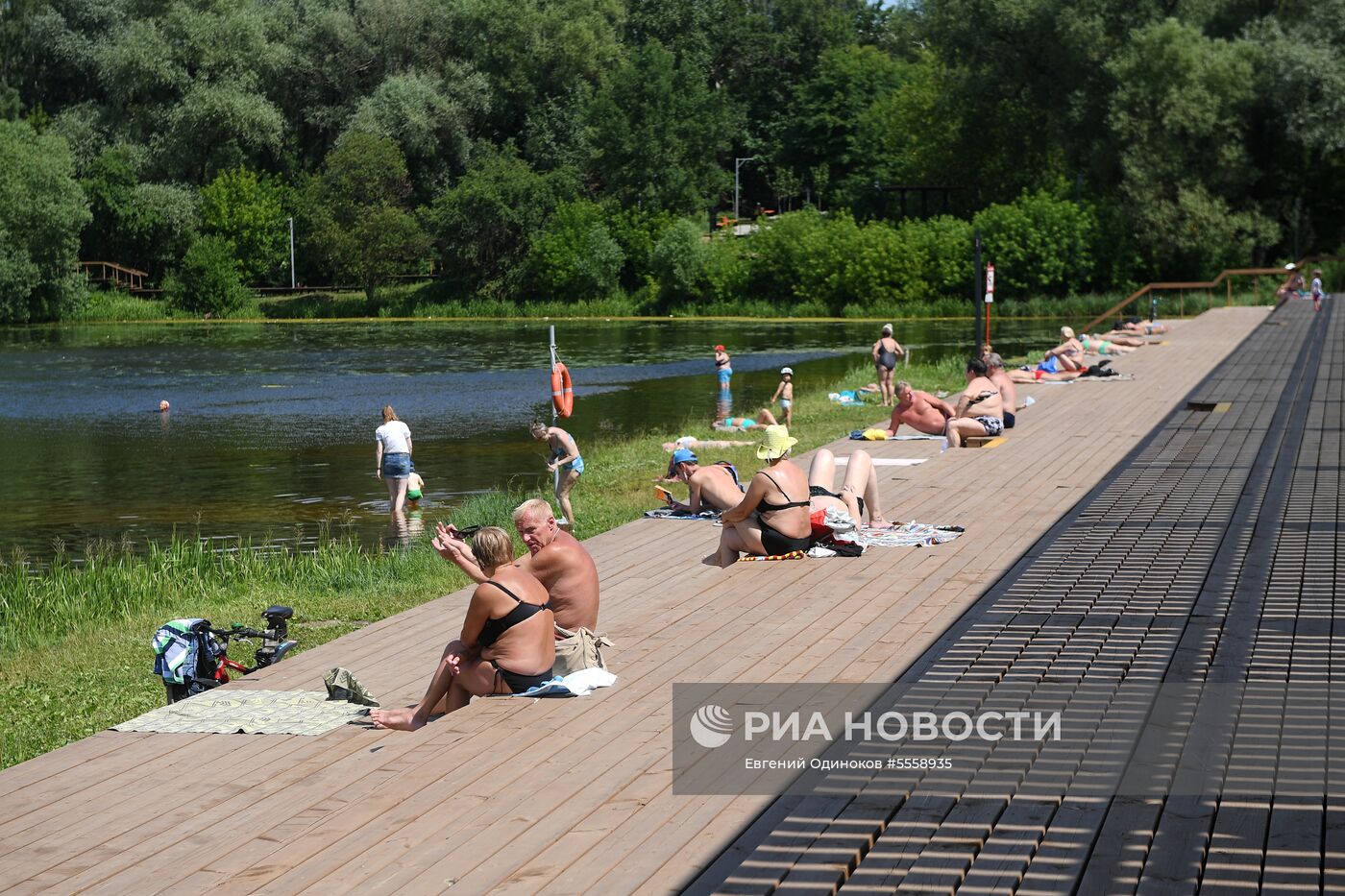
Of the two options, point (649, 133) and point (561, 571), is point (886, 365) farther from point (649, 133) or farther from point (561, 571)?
point (649, 133)

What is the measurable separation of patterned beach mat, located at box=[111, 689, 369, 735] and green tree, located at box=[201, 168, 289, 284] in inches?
2654

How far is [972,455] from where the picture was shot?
15883 millimetres

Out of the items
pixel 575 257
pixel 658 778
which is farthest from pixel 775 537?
pixel 575 257

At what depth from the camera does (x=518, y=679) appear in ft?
23.8

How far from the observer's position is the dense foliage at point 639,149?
53.2 metres

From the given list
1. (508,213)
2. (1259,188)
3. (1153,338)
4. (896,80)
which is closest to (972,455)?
(1153,338)

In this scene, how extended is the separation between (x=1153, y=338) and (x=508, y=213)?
1707 inches

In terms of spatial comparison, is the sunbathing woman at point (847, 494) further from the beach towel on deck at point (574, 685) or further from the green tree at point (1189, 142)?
the green tree at point (1189, 142)

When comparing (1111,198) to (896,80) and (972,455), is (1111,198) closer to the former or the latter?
(896,80)

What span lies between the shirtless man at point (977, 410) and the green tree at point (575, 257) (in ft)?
172

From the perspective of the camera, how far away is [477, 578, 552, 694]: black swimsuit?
718 cm

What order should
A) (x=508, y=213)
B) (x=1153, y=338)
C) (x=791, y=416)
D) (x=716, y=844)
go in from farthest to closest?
(x=508, y=213), (x=1153, y=338), (x=791, y=416), (x=716, y=844)

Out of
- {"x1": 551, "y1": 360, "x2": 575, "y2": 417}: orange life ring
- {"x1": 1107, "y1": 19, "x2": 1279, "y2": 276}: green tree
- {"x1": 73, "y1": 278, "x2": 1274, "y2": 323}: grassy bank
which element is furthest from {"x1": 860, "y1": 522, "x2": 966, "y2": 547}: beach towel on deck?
{"x1": 73, "y1": 278, "x2": 1274, "y2": 323}: grassy bank

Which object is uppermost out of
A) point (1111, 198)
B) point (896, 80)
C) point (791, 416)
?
point (896, 80)
